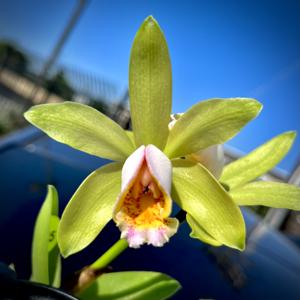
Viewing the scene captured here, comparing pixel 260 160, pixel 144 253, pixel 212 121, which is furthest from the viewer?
pixel 144 253

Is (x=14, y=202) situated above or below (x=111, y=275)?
below

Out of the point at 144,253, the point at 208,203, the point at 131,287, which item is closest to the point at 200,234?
the point at 208,203

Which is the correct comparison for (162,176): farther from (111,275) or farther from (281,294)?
(281,294)

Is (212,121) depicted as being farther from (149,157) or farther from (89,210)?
(89,210)

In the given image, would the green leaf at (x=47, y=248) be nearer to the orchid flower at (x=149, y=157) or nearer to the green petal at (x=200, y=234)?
the orchid flower at (x=149, y=157)

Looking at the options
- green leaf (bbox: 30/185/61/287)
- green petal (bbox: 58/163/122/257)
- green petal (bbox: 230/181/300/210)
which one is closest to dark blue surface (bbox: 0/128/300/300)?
green leaf (bbox: 30/185/61/287)

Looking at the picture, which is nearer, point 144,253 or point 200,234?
point 200,234

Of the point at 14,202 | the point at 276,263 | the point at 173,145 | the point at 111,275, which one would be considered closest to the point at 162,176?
the point at 173,145

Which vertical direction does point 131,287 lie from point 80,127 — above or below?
below
